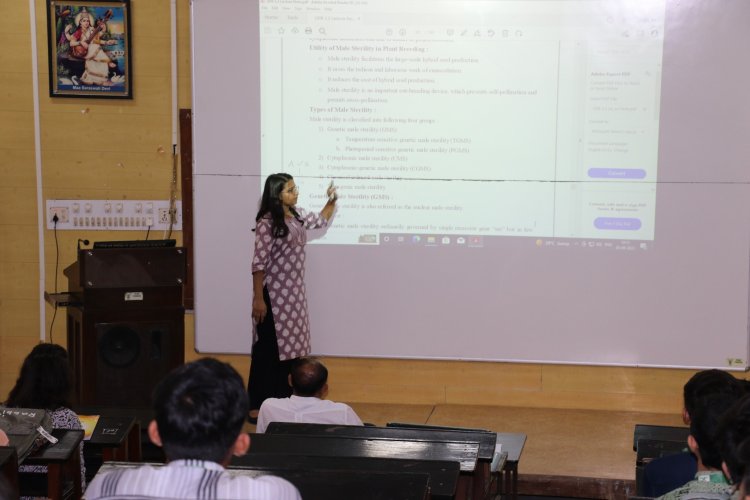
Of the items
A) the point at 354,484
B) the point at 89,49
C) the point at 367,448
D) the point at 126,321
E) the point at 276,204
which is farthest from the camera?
the point at 89,49

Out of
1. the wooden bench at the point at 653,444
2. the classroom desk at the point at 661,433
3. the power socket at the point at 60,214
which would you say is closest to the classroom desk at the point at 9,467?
the wooden bench at the point at 653,444

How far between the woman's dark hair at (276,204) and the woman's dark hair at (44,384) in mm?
1739

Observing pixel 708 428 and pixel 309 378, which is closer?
pixel 708 428

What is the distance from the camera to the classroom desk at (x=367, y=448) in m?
2.75

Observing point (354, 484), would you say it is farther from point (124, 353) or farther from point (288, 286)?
point (288, 286)

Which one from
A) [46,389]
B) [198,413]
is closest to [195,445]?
[198,413]

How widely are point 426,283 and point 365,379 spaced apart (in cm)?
63

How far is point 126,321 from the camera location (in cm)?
462

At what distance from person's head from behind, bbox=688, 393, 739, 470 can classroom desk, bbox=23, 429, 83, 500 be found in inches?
63.7

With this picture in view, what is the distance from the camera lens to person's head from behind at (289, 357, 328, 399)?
350 cm

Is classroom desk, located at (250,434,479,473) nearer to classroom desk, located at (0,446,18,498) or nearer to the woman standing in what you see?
classroom desk, located at (0,446,18,498)

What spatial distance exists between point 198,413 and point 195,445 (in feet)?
0.18

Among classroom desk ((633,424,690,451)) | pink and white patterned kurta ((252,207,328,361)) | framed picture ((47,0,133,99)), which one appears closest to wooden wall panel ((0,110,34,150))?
framed picture ((47,0,133,99))

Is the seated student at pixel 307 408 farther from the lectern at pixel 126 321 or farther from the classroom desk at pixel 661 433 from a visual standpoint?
the lectern at pixel 126 321
